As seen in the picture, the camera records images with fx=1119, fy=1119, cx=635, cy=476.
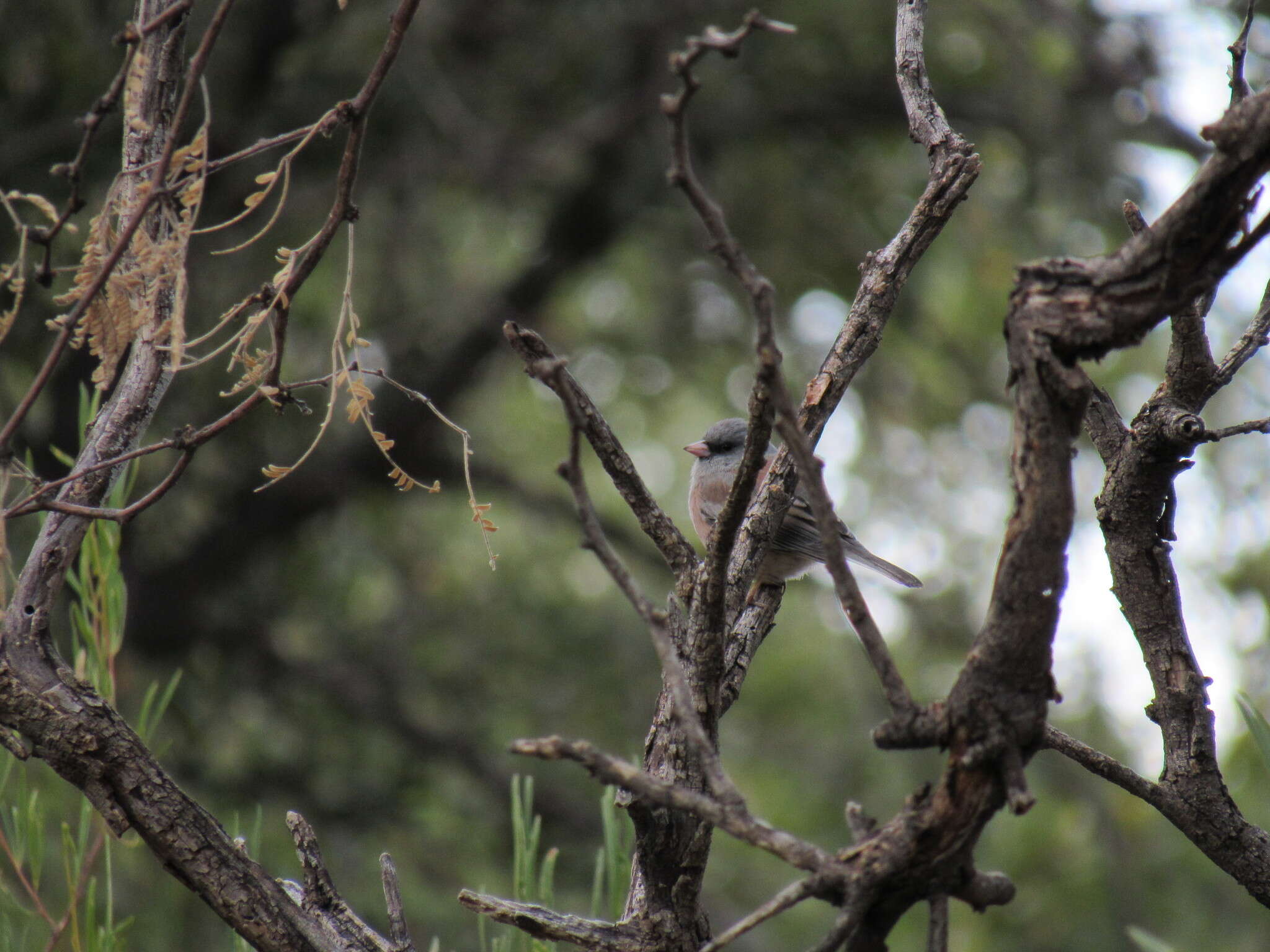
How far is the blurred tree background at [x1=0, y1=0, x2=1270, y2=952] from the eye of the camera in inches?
180

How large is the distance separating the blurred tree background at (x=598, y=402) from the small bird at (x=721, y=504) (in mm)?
621

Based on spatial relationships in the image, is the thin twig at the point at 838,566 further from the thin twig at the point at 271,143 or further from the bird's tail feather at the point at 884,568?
the bird's tail feather at the point at 884,568

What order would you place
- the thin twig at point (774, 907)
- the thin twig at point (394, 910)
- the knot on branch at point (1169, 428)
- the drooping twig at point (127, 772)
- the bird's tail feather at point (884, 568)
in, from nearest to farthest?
the thin twig at point (774, 907) → the drooping twig at point (127, 772) → the thin twig at point (394, 910) → the knot on branch at point (1169, 428) → the bird's tail feather at point (884, 568)

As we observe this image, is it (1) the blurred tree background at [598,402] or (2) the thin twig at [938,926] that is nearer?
(2) the thin twig at [938,926]

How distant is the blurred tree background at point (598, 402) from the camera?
4.57 meters

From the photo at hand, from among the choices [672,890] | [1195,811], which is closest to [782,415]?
[672,890]

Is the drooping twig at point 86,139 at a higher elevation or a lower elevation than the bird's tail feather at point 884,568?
lower

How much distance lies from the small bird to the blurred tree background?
2.04 feet

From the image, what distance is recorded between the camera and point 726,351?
236 inches

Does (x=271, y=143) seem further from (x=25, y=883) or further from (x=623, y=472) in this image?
(x=25, y=883)

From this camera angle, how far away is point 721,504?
448cm

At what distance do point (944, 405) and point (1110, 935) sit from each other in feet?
8.07

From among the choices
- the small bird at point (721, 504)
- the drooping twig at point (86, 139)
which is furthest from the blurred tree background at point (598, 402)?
the drooping twig at point (86, 139)

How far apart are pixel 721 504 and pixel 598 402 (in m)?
2.46
